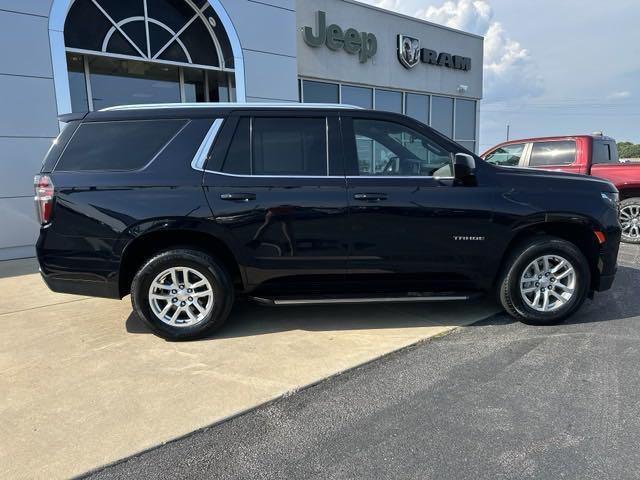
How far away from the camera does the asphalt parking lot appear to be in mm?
2361

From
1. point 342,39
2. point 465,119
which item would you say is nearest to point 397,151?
point 342,39

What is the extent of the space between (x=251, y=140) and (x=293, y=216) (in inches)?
29.9

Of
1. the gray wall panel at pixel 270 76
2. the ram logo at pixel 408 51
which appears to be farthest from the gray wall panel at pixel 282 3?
the ram logo at pixel 408 51

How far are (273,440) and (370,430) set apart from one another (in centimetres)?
56

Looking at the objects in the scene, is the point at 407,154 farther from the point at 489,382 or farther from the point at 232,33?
the point at 232,33

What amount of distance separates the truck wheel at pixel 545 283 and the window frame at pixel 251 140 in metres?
1.82

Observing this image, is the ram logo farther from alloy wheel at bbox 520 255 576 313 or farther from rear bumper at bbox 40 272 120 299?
rear bumper at bbox 40 272 120 299

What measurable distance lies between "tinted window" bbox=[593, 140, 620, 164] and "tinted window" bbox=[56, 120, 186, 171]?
7.65 meters

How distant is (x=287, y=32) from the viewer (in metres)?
9.39

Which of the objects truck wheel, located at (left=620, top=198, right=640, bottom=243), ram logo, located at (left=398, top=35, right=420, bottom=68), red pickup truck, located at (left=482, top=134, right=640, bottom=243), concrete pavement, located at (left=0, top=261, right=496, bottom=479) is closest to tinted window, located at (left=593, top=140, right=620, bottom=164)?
red pickup truck, located at (left=482, top=134, right=640, bottom=243)

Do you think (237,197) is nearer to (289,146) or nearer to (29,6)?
(289,146)

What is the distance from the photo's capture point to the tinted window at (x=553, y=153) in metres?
8.48

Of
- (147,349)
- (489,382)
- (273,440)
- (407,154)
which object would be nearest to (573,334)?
(489,382)

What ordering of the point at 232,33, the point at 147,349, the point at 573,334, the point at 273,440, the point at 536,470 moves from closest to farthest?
the point at 536,470 < the point at 273,440 < the point at 147,349 < the point at 573,334 < the point at 232,33
